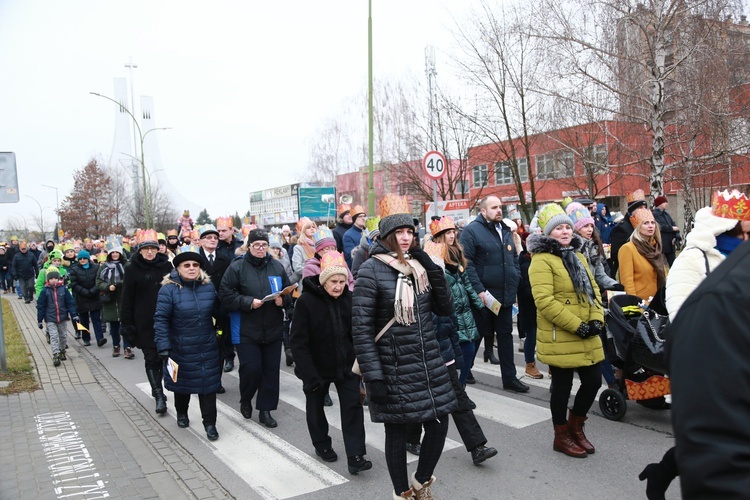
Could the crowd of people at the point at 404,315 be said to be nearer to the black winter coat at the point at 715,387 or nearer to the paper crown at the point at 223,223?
the paper crown at the point at 223,223

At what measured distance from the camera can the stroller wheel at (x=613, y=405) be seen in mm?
5612

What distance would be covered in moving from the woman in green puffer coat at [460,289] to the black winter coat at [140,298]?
141 inches

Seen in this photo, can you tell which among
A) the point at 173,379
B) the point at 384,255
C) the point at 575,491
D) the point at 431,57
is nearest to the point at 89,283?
Result: the point at 173,379

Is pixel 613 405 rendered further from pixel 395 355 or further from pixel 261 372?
pixel 261 372

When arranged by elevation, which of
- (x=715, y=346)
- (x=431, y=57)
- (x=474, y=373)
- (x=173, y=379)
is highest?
(x=431, y=57)

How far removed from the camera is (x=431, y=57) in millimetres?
22391

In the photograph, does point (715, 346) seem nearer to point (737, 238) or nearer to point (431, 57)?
point (737, 238)

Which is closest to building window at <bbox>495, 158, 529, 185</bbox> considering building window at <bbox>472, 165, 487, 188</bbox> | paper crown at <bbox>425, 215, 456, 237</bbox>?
building window at <bbox>472, 165, 487, 188</bbox>

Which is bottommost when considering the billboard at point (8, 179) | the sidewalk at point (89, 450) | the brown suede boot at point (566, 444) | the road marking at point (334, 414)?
the road marking at point (334, 414)

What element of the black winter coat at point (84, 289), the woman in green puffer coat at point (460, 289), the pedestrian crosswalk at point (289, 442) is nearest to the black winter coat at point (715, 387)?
the pedestrian crosswalk at point (289, 442)

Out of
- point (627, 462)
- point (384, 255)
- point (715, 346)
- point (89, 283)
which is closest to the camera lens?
point (715, 346)

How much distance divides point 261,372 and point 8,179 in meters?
5.52

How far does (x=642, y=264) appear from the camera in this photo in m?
6.44

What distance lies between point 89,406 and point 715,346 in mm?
7628
